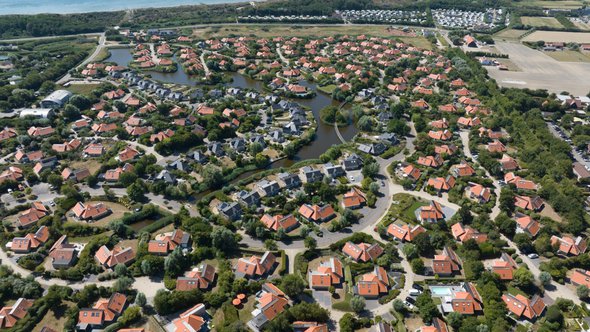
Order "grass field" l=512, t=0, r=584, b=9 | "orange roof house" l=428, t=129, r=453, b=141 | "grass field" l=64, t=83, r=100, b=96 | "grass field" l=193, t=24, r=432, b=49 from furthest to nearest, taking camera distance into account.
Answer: "grass field" l=512, t=0, r=584, b=9, "grass field" l=193, t=24, r=432, b=49, "grass field" l=64, t=83, r=100, b=96, "orange roof house" l=428, t=129, r=453, b=141

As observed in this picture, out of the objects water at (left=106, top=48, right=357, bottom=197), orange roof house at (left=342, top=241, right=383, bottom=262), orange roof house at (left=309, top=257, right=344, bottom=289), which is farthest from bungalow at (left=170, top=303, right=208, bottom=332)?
water at (left=106, top=48, right=357, bottom=197)

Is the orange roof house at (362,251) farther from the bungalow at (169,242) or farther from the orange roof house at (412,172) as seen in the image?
the bungalow at (169,242)

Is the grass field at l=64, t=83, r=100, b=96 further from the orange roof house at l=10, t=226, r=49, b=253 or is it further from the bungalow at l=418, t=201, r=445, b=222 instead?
the bungalow at l=418, t=201, r=445, b=222

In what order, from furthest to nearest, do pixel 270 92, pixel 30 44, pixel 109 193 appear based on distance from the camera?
pixel 30 44 < pixel 270 92 < pixel 109 193

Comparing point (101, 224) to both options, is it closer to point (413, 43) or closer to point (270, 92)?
point (270, 92)

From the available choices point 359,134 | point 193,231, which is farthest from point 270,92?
point 193,231

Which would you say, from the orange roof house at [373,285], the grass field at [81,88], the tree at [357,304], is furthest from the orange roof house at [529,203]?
the grass field at [81,88]
